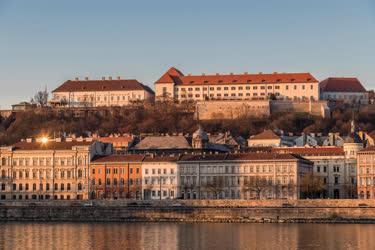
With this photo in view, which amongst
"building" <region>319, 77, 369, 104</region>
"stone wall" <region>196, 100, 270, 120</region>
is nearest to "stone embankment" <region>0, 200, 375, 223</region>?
"stone wall" <region>196, 100, 270, 120</region>

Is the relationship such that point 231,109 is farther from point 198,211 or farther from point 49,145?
point 198,211

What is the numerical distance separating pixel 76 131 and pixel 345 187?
41916mm

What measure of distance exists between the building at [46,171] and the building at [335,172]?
18191 millimetres

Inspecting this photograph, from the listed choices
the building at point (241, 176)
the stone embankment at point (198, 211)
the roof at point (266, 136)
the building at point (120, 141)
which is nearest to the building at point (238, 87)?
the roof at point (266, 136)

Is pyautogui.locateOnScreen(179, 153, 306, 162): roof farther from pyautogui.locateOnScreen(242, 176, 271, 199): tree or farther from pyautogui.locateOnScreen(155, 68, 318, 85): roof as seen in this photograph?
pyautogui.locateOnScreen(155, 68, 318, 85): roof

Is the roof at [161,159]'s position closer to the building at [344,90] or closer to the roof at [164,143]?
the roof at [164,143]

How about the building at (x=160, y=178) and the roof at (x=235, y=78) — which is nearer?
the building at (x=160, y=178)

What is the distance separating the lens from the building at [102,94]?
14612cm

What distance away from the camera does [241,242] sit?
214 ft

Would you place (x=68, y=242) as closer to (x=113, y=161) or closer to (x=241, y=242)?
(x=241, y=242)

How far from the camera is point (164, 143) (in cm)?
11081

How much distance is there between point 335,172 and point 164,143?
18272 mm

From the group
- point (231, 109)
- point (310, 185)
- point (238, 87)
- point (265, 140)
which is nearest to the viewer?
point (310, 185)

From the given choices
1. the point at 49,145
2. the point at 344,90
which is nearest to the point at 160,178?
the point at 49,145
